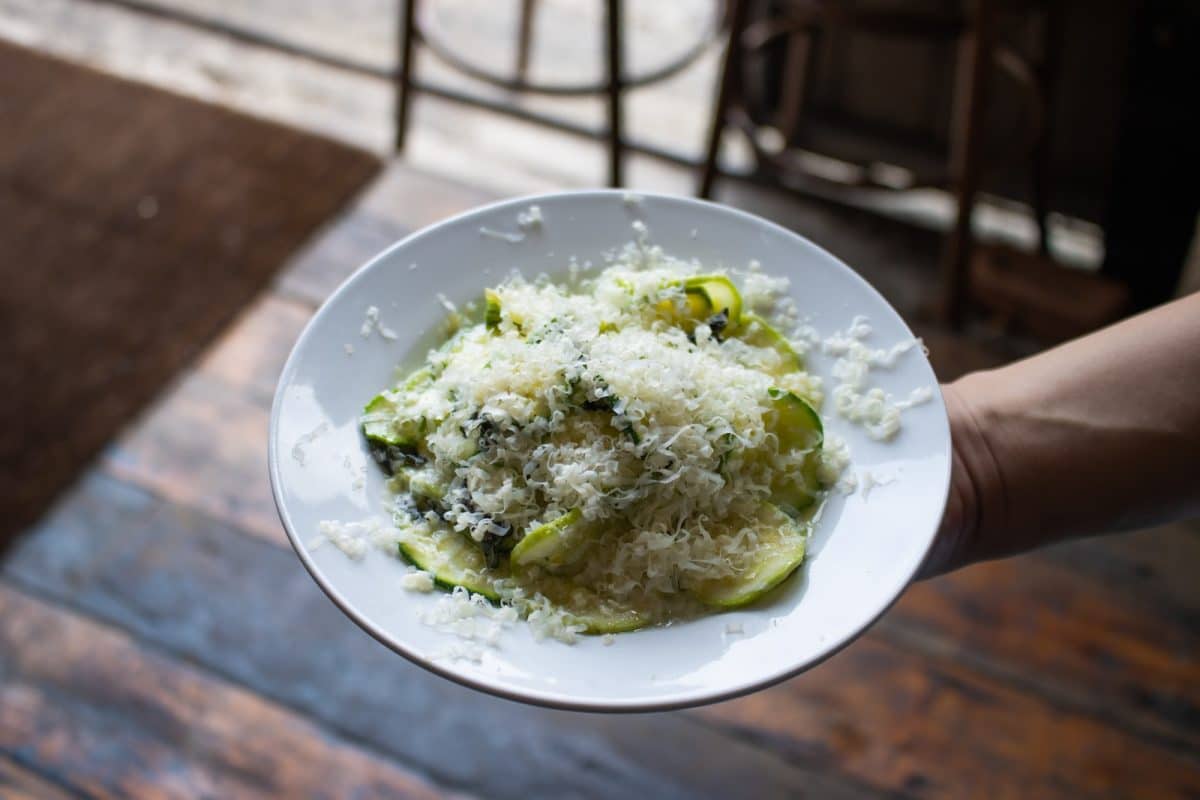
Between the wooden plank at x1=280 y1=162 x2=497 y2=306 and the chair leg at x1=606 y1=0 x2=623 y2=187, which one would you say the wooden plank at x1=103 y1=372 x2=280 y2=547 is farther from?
the chair leg at x1=606 y1=0 x2=623 y2=187

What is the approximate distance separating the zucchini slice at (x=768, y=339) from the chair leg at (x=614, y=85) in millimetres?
1100

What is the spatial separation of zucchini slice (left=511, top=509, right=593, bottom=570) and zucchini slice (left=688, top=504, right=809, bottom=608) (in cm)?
10

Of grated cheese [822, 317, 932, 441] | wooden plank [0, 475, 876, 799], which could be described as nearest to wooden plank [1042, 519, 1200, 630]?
wooden plank [0, 475, 876, 799]

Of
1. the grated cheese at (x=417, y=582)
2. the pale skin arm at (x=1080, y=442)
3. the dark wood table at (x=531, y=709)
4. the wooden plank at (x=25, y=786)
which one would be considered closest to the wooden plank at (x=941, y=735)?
the dark wood table at (x=531, y=709)

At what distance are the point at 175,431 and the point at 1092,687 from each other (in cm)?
161

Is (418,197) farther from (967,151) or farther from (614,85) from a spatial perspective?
(967,151)

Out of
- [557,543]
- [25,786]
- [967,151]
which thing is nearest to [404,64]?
[967,151]

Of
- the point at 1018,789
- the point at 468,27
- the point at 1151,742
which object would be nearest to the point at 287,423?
the point at 1018,789

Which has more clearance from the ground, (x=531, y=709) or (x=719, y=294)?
(x=719, y=294)

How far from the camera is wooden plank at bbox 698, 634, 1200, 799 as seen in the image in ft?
4.94

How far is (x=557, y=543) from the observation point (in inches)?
33.2

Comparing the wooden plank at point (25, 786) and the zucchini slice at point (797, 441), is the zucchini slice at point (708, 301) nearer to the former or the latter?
the zucchini slice at point (797, 441)

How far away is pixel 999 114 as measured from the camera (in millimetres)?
2373

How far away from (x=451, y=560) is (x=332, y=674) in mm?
851
